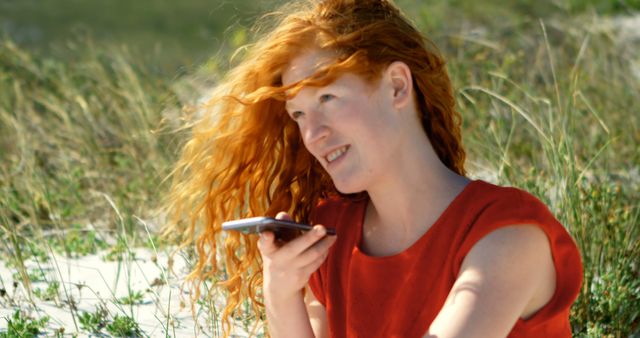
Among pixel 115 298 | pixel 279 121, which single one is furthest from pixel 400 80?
pixel 115 298

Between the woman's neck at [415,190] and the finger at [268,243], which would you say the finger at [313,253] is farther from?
the woman's neck at [415,190]

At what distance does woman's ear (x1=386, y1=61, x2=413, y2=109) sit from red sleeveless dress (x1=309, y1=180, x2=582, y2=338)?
0.87 ft

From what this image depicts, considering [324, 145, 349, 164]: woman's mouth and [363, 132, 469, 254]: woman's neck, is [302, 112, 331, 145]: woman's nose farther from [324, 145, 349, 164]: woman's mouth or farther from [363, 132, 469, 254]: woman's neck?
[363, 132, 469, 254]: woman's neck

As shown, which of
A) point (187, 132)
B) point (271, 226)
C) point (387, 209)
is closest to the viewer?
point (271, 226)

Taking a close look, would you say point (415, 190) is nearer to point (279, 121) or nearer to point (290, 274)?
point (290, 274)

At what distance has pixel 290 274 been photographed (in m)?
2.47

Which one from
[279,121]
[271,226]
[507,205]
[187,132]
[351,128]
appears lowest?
[507,205]

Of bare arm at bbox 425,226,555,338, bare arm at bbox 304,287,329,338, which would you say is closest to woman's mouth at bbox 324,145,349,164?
bare arm at bbox 425,226,555,338

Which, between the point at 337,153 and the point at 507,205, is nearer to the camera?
the point at 507,205

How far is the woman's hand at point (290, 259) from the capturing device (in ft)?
7.82

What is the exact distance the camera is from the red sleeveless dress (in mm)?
2299

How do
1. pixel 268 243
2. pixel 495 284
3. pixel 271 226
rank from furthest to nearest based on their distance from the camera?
1. pixel 268 243
2. pixel 271 226
3. pixel 495 284

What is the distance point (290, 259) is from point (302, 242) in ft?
0.22

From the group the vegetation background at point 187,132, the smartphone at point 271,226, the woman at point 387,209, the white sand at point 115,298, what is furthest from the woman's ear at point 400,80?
the white sand at point 115,298
